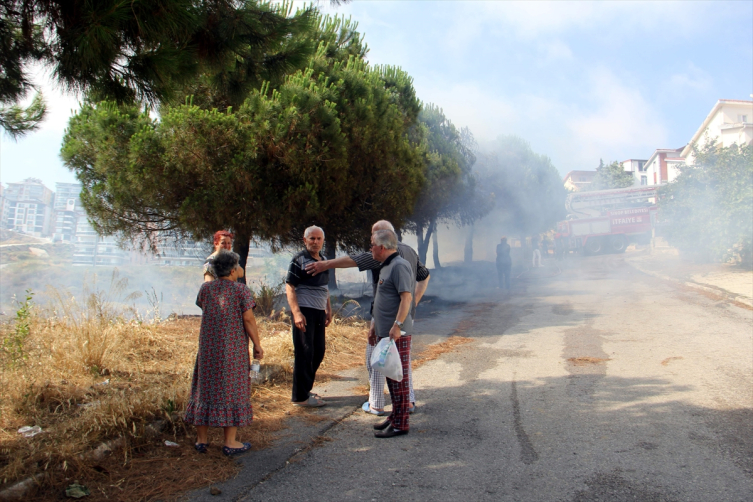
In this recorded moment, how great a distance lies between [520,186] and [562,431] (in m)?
27.0

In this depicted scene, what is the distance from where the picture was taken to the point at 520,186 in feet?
96.4

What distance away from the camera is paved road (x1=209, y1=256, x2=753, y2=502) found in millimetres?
2852

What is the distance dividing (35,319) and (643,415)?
598 centimetres

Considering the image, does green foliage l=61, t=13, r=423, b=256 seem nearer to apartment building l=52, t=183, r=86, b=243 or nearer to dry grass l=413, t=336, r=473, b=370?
dry grass l=413, t=336, r=473, b=370

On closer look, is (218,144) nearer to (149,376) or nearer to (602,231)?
(149,376)

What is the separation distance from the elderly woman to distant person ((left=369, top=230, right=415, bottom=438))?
0.98 metres

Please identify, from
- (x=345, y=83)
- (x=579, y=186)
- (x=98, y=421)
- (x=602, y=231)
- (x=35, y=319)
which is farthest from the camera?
(x=579, y=186)

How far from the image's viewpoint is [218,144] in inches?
313

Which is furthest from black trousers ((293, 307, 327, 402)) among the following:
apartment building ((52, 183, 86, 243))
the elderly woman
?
apartment building ((52, 183, 86, 243))

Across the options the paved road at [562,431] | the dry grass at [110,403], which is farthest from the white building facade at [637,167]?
the dry grass at [110,403]

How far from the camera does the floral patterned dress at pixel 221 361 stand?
3379 millimetres

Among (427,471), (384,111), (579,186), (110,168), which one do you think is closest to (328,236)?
(384,111)

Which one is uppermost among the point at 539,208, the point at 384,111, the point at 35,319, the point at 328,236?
the point at 539,208

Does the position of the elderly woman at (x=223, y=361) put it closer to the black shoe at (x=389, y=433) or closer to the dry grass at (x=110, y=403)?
the dry grass at (x=110, y=403)
